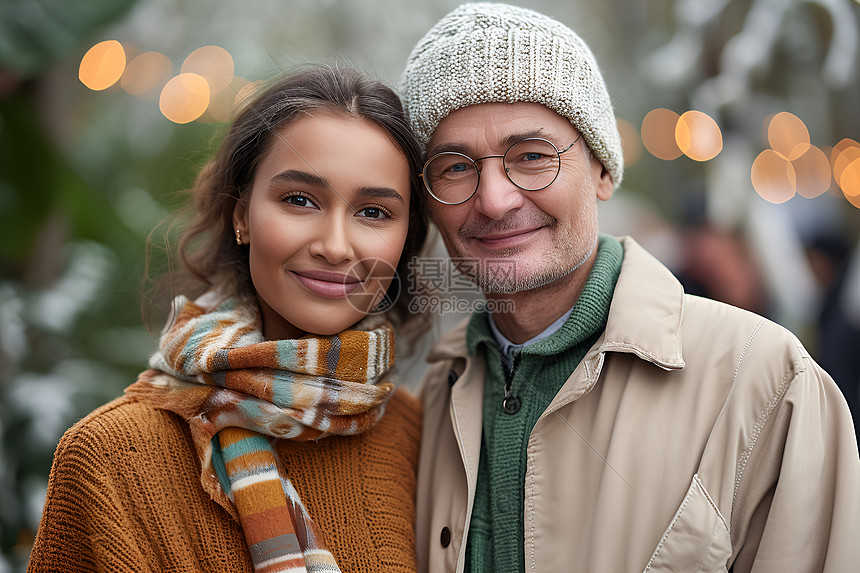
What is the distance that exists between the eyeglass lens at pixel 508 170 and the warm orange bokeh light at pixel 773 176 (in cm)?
247

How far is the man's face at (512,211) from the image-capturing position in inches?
60.8

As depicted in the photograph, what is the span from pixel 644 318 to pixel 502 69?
2.06 ft

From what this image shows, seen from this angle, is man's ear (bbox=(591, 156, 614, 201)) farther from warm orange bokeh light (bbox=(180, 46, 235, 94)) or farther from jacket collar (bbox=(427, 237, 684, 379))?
warm orange bokeh light (bbox=(180, 46, 235, 94))

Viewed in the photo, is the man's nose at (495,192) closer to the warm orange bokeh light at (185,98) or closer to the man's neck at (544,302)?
the man's neck at (544,302)

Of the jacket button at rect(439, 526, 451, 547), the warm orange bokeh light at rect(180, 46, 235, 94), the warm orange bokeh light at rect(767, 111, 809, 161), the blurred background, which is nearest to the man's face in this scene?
the jacket button at rect(439, 526, 451, 547)

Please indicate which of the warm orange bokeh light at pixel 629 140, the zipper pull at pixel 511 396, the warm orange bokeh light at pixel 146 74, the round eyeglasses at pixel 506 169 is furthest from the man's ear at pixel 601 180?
the warm orange bokeh light at pixel 146 74

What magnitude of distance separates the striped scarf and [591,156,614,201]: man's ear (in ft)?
2.40

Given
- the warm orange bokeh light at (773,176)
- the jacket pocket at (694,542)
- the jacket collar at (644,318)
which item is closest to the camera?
the jacket pocket at (694,542)

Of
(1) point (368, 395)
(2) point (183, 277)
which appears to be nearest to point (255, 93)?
(2) point (183, 277)

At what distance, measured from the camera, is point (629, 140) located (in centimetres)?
376

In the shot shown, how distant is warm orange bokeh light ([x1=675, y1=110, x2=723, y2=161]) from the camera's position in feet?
11.7

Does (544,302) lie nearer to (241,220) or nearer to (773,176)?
(241,220)

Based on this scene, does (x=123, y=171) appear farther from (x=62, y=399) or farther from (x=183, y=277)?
(x=183, y=277)

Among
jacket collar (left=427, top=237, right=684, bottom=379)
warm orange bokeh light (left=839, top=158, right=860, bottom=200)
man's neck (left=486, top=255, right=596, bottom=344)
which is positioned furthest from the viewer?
warm orange bokeh light (left=839, top=158, right=860, bottom=200)
